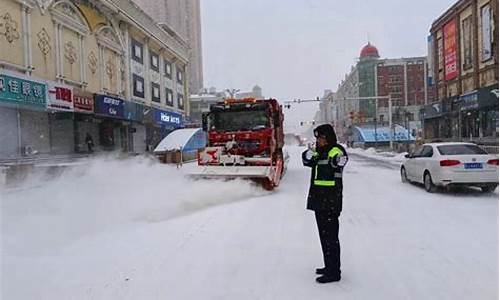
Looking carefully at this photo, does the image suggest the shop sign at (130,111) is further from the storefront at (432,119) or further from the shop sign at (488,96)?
the storefront at (432,119)

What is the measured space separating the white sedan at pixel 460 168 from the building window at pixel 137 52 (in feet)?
96.2

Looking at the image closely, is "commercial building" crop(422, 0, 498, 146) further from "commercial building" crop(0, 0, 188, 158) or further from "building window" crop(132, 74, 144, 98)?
"building window" crop(132, 74, 144, 98)

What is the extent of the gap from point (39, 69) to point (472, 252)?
21.0m

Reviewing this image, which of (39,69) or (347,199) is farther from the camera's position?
(39,69)

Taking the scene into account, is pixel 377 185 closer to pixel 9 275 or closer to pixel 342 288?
pixel 342 288

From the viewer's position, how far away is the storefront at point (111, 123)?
2635 centimetres

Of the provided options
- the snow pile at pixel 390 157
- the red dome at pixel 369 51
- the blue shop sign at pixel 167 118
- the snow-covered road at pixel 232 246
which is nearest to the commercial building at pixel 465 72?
the snow pile at pixel 390 157

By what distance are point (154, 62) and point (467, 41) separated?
90.1ft

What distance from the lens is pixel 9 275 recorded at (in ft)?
16.6

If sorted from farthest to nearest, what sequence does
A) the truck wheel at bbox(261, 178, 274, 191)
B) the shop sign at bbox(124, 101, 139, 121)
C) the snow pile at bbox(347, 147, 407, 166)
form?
the shop sign at bbox(124, 101, 139, 121)
the snow pile at bbox(347, 147, 407, 166)
the truck wheel at bbox(261, 178, 274, 191)

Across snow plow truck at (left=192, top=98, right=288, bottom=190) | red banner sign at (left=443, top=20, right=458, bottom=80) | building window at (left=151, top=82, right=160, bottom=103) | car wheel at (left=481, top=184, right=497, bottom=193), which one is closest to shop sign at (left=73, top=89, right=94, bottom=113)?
snow plow truck at (left=192, top=98, right=288, bottom=190)

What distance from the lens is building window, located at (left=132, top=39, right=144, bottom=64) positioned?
3634cm

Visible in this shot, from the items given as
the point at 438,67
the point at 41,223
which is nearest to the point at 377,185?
the point at 41,223

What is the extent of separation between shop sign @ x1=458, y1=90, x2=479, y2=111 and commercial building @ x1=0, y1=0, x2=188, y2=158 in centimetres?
2536
